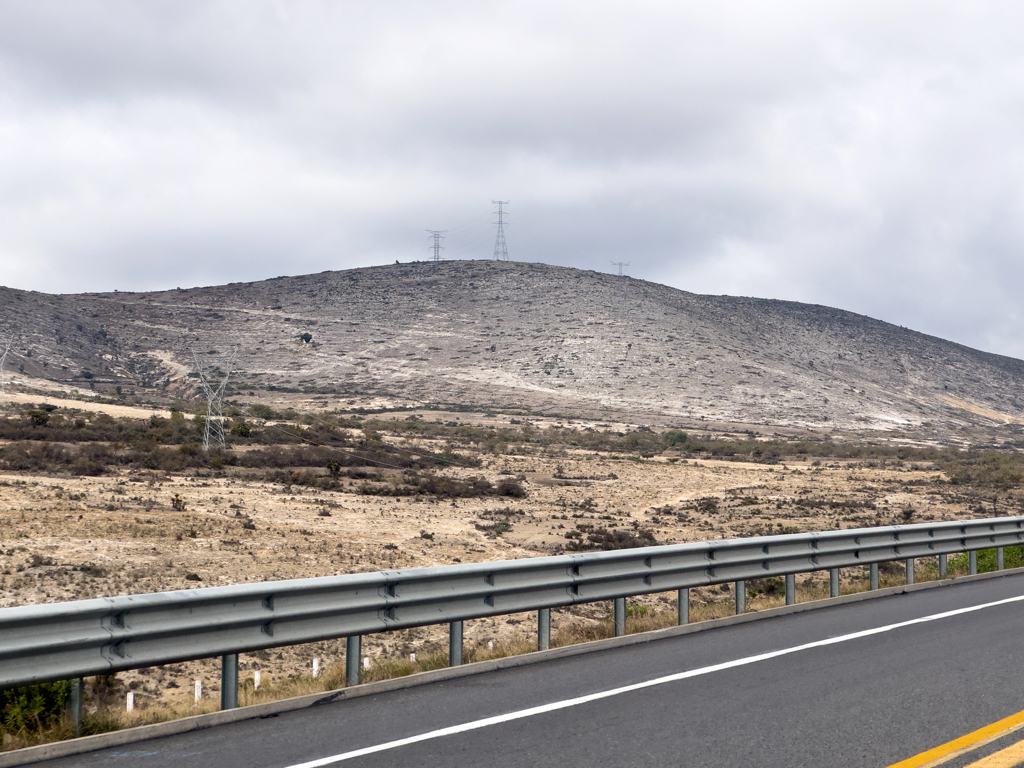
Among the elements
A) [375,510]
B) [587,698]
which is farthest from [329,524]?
[587,698]

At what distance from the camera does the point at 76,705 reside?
6.14m

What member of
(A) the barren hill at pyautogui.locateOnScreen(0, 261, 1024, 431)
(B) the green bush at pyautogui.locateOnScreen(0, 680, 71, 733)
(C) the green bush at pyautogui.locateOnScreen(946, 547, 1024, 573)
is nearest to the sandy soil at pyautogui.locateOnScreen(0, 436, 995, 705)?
(B) the green bush at pyautogui.locateOnScreen(0, 680, 71, 733)

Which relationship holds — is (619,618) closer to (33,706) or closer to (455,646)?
(455,646)

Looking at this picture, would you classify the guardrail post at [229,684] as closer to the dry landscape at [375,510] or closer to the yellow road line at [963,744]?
the dry landscape at [375,510]

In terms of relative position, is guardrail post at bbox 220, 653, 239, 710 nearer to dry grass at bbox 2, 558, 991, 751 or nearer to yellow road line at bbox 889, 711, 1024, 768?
dry grass at bbox 2, 558, 991, 751

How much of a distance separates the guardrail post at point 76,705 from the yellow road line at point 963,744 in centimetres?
497

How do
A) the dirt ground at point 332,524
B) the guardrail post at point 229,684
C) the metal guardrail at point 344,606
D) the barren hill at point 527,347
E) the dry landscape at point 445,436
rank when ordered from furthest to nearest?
the barren hill at point 527,347
the dry landscape at point 445,436
the dirt ground at point 332,524
the guardrail post at point 229,684
the metal guardrail at point 344,606

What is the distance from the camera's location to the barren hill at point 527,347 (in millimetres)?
95938

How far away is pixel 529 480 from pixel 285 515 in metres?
15.9

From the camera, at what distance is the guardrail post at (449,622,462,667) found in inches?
323

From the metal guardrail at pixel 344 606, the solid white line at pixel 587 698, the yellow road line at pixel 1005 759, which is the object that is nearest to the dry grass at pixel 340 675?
the metal guardrail at pixel 344 606

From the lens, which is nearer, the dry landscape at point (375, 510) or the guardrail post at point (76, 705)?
the guardrail post at point (76, 705)

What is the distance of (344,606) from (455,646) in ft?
4.34

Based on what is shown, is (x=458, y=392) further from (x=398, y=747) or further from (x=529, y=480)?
(x=398, y=747)
